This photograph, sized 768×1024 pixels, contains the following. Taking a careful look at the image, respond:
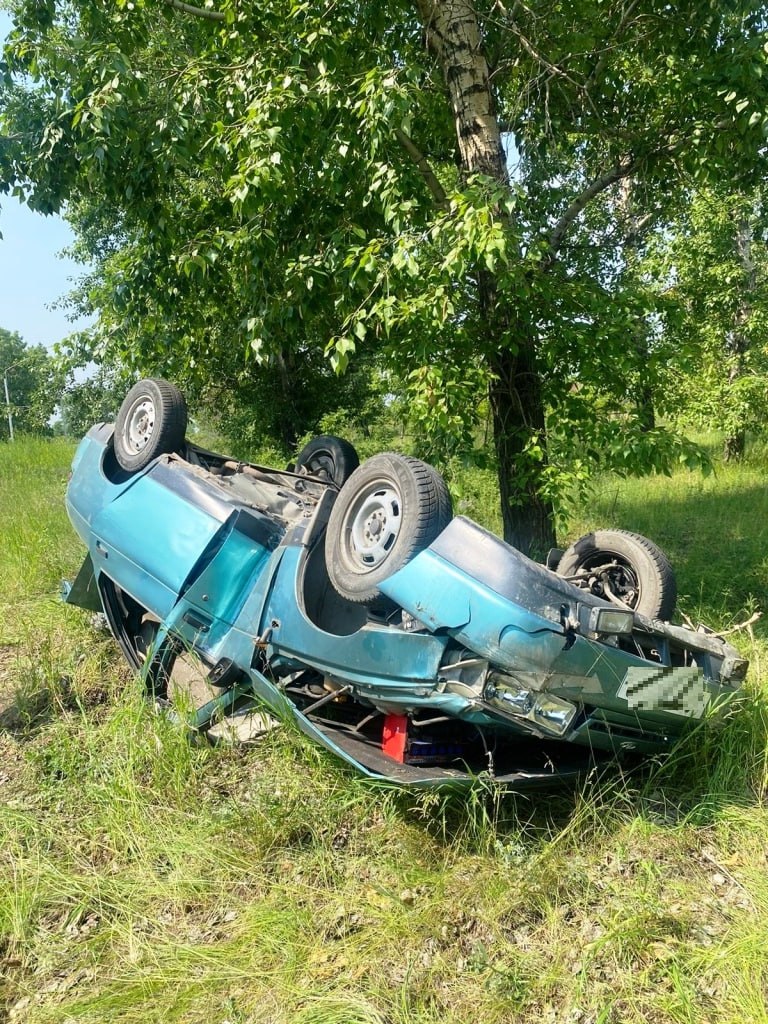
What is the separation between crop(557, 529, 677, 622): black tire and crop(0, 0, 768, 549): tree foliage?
2.85ft

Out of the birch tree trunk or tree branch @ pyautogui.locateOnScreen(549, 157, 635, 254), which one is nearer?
the birch tree trunk

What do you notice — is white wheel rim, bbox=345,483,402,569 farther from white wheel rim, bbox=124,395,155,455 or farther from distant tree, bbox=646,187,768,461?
distant tree, bbox=646,187,768,461

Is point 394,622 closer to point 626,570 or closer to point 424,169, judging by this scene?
point 626,570

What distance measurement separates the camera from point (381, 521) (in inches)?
141

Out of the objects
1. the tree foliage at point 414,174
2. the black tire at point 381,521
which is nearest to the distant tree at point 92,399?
the tree foliage at point 414,174

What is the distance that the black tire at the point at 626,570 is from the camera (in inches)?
156

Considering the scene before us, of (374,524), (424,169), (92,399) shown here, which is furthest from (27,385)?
(374,524)

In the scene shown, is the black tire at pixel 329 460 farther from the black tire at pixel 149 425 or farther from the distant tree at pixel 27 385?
the distant tree at pixel 27 385

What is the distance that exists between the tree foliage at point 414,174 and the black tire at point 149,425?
33.3 inches

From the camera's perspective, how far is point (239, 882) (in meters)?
3.18

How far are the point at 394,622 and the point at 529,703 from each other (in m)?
0.78

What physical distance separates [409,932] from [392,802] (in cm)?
67

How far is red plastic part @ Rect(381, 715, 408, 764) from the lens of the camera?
11.3ft

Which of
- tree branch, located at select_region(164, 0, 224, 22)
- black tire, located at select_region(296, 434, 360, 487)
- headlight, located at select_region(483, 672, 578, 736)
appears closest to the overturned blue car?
headlight, located at select_region(483, 672, 578, 736)
